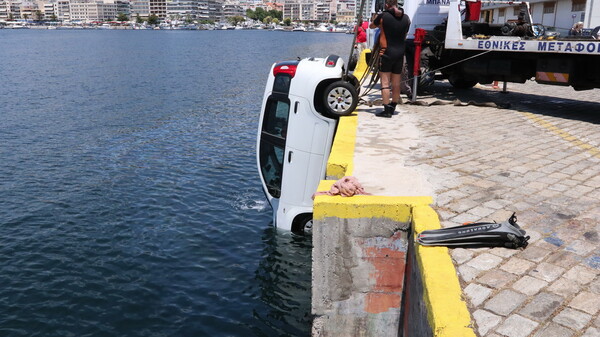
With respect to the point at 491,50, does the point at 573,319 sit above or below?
below

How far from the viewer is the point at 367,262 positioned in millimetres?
5043

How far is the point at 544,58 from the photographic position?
11078 millimetres

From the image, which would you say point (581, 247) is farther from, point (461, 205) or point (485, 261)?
point (461, 205)

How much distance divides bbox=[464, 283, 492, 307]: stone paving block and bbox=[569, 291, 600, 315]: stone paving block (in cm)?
53

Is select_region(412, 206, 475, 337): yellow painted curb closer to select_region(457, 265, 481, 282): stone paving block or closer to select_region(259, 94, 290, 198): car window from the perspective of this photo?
select_region(457, 265, 481, 282): stone paving block

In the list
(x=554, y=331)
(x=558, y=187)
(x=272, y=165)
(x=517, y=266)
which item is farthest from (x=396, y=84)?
(x=554, y=331)

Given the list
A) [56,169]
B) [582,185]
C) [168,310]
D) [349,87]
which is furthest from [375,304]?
[56,169]

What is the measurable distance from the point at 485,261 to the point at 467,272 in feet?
0.87

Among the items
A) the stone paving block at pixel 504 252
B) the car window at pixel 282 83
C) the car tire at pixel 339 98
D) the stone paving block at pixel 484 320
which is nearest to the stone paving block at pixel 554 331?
the stone paving block at pixel 484 320

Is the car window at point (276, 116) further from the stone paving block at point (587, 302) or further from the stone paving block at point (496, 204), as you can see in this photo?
the stone paving block at point (587, 302)

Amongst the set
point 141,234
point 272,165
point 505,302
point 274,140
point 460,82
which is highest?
point 460,82

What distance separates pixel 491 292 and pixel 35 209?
10.8m

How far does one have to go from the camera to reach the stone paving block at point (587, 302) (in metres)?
3.57

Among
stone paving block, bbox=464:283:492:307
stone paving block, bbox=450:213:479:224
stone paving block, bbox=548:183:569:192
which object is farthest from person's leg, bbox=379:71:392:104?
stone paving block, bbox=464:283:492:307
